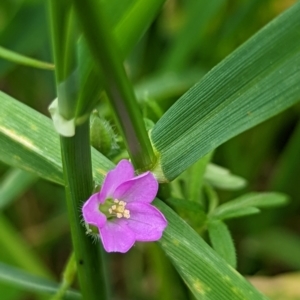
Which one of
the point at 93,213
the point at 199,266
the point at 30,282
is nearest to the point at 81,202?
the point at 93,213

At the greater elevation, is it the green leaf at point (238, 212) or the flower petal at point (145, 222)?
the flower petal at point (145, 222)

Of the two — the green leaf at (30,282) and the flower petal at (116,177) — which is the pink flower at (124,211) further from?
the green leaf at (30,282)

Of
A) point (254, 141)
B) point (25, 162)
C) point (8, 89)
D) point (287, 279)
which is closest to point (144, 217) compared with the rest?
point (25, 162)

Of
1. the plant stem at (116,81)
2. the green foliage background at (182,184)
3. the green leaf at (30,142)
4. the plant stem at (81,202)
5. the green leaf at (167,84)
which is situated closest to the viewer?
the plant stem at (116,81)

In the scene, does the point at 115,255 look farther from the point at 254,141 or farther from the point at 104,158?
the point at 104,158

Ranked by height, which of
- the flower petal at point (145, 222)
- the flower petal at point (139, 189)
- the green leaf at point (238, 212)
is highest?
the flower petal at point (139, 189)

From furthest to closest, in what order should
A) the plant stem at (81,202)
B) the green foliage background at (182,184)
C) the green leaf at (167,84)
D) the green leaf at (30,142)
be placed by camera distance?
the green leaf at (167,84) → the green foliage background at (182,184) → the green leaf at (30,142) → the plant stem at (81,202)

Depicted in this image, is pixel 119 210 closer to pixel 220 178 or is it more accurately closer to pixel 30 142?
pixel 30 142

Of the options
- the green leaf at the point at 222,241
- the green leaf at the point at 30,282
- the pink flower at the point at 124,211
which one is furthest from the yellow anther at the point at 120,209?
the green leaf at the point at 30,282
